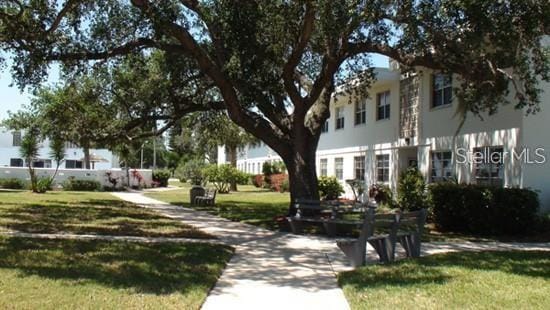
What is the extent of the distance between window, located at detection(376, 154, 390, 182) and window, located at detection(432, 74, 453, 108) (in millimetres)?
4074

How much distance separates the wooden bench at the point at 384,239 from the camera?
30.4 feet

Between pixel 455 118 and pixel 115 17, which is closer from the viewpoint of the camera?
pixel 115 17

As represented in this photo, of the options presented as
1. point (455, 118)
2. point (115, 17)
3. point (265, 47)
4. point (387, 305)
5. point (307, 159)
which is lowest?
point (387, 305)

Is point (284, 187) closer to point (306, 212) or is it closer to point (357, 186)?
point (357, 186)

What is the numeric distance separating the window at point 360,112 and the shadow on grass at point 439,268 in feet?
50.7

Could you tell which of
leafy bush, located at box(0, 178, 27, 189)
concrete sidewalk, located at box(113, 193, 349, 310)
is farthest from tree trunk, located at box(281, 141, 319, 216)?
leafy bush, located at box(0, 178, 27, 189)

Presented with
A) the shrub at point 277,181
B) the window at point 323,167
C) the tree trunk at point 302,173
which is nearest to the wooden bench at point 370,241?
the tree trunk at point 302,173

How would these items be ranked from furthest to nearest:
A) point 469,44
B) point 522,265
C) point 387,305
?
point 469,44, point 522,265, point 387,305

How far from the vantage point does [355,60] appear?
18328 mm

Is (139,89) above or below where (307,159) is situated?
above

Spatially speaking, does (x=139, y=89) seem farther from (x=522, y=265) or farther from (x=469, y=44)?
(x=522, y=265)

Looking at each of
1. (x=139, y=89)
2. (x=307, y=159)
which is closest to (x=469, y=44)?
(x=307, y=159)

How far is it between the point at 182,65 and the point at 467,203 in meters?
9.93

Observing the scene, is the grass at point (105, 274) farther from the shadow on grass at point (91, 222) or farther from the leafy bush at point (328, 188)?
the leafy bush at point (328, 188)
